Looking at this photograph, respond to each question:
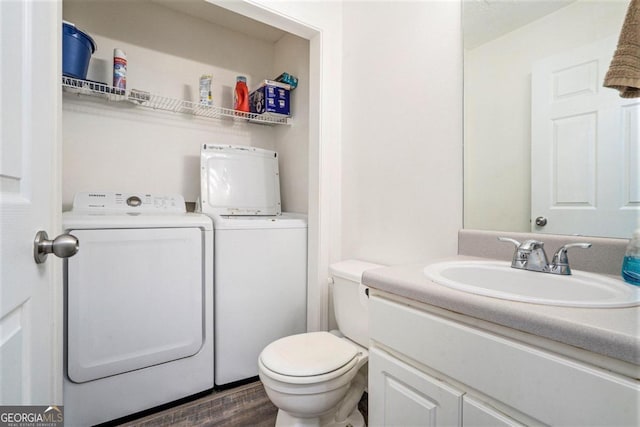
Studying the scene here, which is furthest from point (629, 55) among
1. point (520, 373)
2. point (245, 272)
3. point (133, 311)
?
point (133, 311)

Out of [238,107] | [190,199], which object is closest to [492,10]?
[238,107]

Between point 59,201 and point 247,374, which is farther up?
point 59,201

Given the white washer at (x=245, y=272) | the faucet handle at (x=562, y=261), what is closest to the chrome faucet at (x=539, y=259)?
the faucet handle at (x=562, y=261)

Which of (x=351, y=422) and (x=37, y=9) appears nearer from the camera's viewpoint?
(x=37, y=9)

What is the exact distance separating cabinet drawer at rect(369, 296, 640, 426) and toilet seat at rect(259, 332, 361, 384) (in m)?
0.44

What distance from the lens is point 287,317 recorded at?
1968 mm

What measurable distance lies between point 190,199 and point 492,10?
84.5 inches

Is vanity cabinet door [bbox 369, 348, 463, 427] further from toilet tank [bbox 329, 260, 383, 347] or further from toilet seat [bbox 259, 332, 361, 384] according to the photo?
toilet tank [bbox 329, 260, 383, 347]

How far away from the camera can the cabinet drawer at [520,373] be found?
536 mm

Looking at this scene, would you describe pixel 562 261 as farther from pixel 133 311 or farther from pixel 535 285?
pixel 133 311

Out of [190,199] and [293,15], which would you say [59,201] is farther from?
[293,15]

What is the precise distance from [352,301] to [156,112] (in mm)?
1878

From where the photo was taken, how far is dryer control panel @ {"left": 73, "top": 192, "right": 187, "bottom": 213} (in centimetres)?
175

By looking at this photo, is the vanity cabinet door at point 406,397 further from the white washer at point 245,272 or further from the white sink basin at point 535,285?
the white washer at point 245,272
